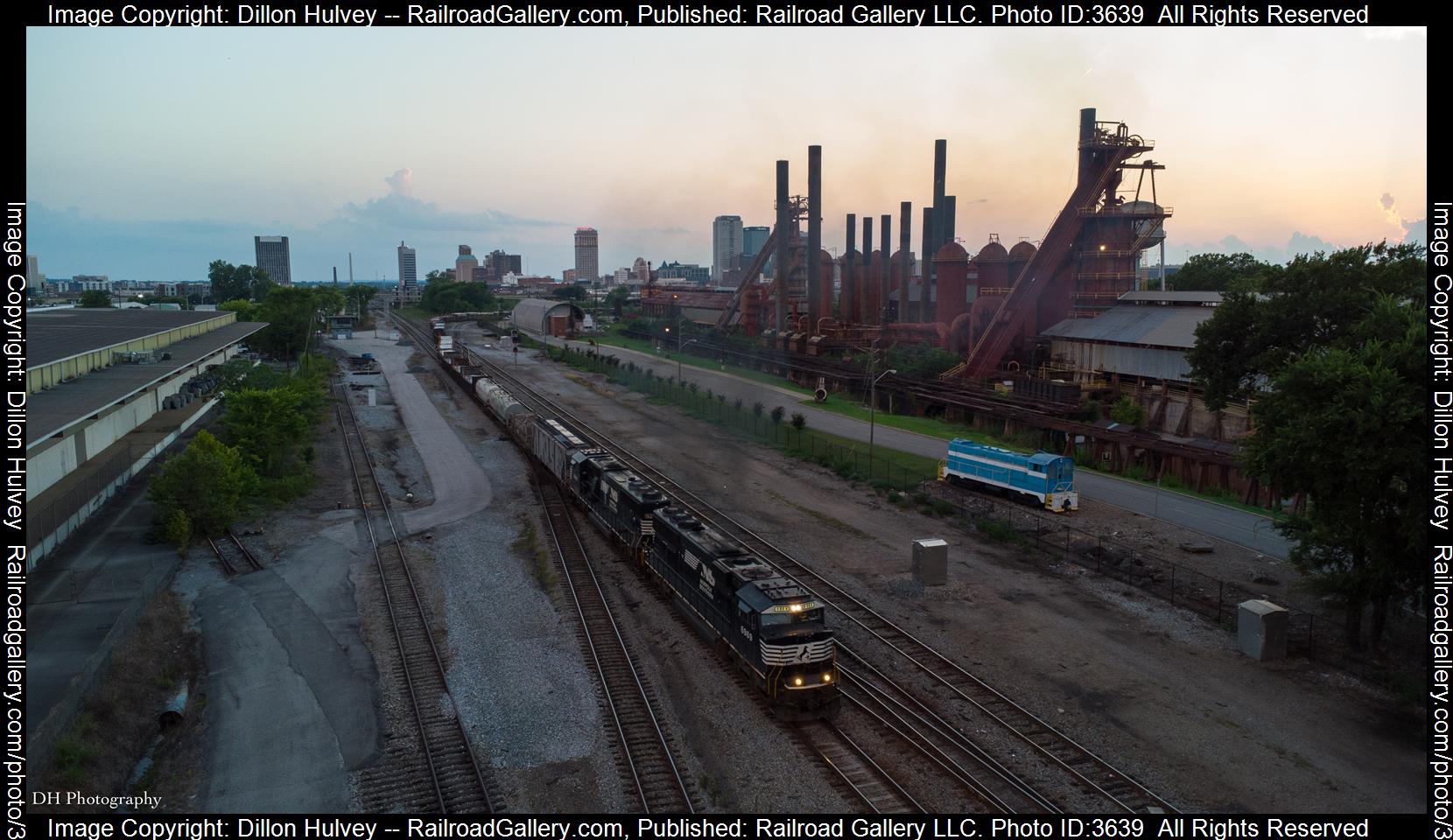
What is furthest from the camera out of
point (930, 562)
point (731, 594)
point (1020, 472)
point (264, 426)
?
point (264, 426)

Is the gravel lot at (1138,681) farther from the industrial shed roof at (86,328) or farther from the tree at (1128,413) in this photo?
the industrial shed roof at (86,328)

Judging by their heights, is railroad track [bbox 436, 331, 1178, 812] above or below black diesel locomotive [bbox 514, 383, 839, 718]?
below

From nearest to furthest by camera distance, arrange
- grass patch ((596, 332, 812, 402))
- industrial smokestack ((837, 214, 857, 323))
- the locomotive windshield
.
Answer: the locomotive windshield < grass patch ((596, 332, 812, 402)) < industrial smokestack ((837, 214, 857, 323))

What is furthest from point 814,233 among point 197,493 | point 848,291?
point 197,493

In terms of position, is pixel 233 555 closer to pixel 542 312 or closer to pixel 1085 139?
pixel 1085 139

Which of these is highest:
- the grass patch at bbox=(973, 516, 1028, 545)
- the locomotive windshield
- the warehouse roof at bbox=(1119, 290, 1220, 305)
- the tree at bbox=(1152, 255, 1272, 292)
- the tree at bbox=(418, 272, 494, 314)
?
the tree at bbox=(418, 272, 494, 314)

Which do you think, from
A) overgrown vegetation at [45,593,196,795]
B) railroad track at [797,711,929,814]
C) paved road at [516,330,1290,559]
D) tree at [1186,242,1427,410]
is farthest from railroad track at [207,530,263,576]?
tree at [1186,242,1427,410]

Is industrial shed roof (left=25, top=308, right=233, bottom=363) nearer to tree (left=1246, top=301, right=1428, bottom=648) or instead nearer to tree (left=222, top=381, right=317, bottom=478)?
tree (left=222, top=381, right=317, bottom=478)
